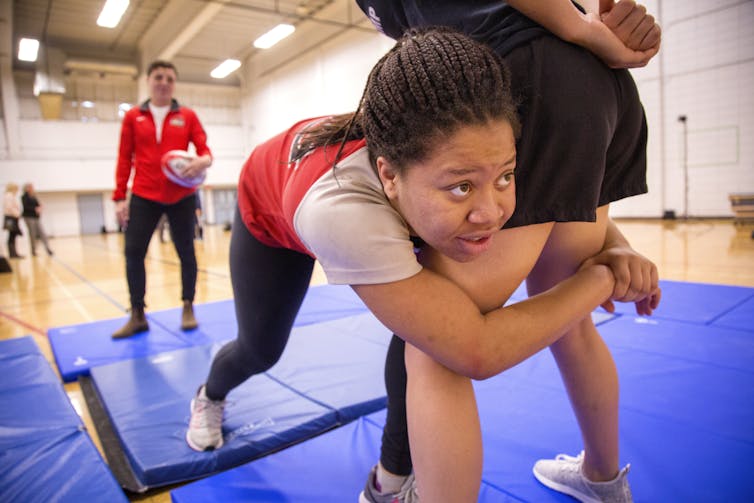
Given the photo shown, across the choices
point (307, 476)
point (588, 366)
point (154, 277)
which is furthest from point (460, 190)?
point (154, 277)

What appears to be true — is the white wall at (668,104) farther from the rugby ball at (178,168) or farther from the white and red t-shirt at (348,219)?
the white and red t-shirt at (348,219)

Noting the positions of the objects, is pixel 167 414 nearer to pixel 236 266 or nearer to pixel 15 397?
pixel 15 397

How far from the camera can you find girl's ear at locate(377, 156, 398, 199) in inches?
29.6

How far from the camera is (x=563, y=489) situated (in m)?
1.24

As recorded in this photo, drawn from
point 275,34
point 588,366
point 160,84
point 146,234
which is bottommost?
point 588,366

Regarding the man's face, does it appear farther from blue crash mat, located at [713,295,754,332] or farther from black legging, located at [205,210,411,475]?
blue crash mat, located at [713,295,754,332]

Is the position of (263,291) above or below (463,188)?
below

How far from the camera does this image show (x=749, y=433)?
146 centimetres

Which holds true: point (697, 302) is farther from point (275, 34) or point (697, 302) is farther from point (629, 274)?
point (275, 34)

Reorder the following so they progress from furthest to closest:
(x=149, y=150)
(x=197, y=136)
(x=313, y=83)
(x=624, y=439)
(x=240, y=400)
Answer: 1. (x=313, y=83)
2. (x=197, y=136)
3. (x=149, y=150)
4. (x=240, y=400)
5. (x=624, y=439)

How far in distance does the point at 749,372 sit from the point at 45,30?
1579cm

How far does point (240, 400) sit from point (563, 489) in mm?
1194

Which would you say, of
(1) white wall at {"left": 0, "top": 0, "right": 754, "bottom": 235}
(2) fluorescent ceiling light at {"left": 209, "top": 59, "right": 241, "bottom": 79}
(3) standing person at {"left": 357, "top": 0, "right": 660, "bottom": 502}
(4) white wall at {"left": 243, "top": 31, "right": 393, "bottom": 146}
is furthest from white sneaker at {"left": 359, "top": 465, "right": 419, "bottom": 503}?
(2) fluorescent ceiling light at {"left": 209, "top": 59, "right": 241, "bottom": 79}

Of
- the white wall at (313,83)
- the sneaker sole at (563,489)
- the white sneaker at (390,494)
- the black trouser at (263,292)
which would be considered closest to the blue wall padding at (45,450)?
the black trouser at (263,292)
